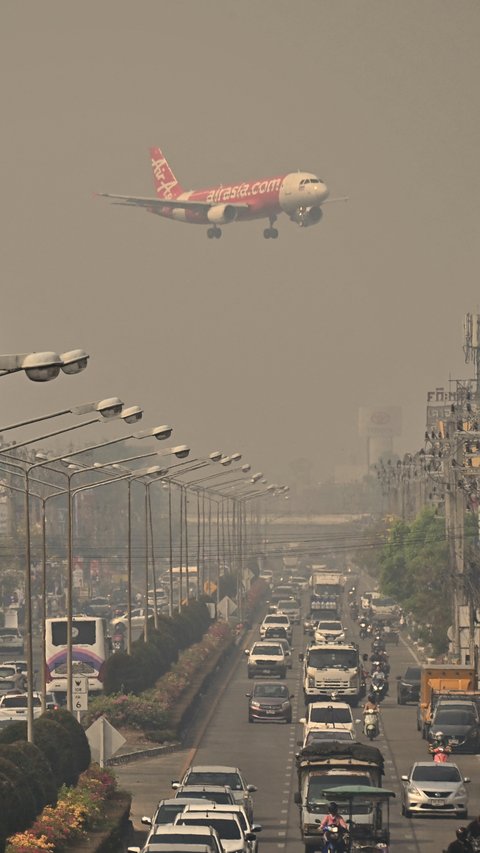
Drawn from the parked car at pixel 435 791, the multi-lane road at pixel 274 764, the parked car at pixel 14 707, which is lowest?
the multi-lane road at pixel 274 764

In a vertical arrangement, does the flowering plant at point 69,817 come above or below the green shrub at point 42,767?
below

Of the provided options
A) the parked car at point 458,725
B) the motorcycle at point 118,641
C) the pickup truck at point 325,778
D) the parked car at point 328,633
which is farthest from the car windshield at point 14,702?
the motorcycle at point 118,641

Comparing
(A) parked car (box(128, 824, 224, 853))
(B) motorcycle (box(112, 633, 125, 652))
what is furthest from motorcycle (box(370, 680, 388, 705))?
(A) parked car (box(128, 824, 224, 853))

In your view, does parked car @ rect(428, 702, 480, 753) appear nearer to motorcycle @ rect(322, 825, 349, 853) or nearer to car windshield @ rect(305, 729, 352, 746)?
car windshield @ rect(305, 729, 352, 746)

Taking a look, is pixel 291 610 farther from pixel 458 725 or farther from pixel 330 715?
pixel 330 715

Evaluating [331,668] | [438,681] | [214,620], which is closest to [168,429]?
[438,681]

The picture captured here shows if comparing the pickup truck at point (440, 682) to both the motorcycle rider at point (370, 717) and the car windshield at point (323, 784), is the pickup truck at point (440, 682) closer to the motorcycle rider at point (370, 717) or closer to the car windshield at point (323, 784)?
the motorcycle rider at point (370, 717)

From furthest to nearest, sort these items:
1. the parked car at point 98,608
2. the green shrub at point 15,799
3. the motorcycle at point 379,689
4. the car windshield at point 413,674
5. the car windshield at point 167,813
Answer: the parked car at point 98,608 < the car windshield at point 413,674 < the motorcycle at point 379,689 < the car windshield at point 167,813 < the green shrub at point 15,799
